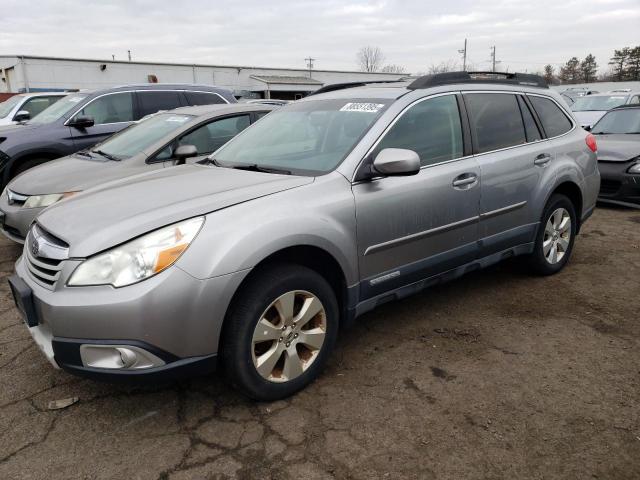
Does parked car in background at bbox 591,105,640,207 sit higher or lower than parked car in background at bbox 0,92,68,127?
lower

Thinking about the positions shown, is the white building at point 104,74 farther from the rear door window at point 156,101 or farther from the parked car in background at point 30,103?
the rear door window at point 156,101

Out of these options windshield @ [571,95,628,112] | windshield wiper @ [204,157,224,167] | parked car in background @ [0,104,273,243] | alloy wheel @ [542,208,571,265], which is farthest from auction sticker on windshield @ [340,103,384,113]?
windshield @ [571,95,628,112]

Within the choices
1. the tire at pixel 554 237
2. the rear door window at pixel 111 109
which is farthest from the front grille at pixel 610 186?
the rear door window at pixel 111 109

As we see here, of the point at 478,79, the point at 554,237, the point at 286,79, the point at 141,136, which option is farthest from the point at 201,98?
the point at 286,79

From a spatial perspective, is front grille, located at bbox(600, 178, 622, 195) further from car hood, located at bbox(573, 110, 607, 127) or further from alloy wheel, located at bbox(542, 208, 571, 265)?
car hood, located at bbox(573, 110, 607, 127)

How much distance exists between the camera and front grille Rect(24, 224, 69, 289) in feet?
8.13

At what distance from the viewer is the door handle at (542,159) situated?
4164 mm

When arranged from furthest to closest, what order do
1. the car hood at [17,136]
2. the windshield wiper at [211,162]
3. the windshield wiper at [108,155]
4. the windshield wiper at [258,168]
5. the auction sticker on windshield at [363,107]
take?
the car hood at [17,136] → the windshield wiper at [108,155] → the windshield wiper at [211,162] → the auction sticker on windshield at [363,107] → the windshield wiper at [258,168]

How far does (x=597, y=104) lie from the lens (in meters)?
13.6

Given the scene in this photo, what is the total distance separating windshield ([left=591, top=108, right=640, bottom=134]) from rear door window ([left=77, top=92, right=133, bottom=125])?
24.9ft

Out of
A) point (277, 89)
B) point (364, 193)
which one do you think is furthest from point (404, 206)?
point (277, 89)

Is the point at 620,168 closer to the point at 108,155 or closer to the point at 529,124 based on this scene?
the point at 529,124

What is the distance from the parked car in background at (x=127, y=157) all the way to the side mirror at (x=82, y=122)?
1.05m

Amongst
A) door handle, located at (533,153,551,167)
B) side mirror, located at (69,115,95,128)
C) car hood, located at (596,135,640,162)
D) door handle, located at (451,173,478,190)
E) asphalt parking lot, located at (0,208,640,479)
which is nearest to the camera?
asphalt parking lot, located at (0,208,640,479)
